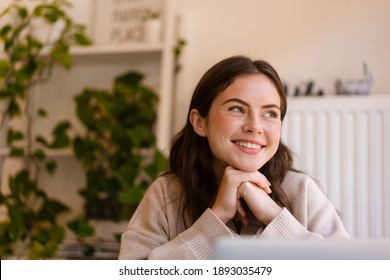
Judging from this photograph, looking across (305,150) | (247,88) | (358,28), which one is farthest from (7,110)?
(247,88)

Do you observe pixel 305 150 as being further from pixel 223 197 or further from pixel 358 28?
pixel 223 197

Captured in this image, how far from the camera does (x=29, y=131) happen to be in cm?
243

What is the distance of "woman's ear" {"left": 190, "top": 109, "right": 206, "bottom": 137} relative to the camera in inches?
42.3

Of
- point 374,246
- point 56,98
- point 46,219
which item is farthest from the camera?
point 56,98

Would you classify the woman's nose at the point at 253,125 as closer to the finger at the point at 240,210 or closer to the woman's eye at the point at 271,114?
the woman's eye at the point at 271,114

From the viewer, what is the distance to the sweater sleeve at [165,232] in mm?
911

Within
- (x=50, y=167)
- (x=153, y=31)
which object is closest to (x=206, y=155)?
(x=153, y=31)

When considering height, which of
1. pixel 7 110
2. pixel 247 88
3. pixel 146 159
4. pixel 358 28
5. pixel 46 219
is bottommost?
pixel 46 219

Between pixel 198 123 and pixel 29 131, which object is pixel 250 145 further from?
pixel 29 131

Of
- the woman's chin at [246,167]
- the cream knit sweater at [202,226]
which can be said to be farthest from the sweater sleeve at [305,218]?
the woman's chin at [246,167]

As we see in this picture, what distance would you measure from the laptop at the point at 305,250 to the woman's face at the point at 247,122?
0.52 metres

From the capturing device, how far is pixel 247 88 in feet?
3.18

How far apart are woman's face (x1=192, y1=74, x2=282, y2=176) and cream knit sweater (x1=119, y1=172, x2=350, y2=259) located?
12 cm
